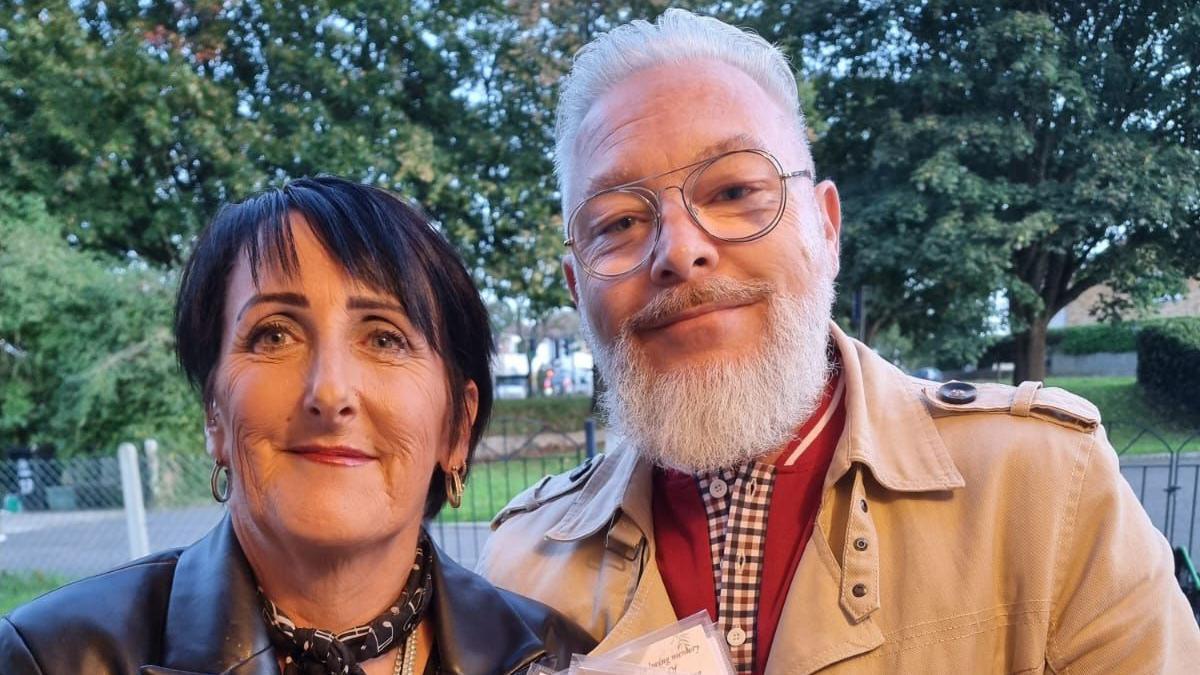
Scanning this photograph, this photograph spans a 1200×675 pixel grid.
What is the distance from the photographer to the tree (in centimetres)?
462

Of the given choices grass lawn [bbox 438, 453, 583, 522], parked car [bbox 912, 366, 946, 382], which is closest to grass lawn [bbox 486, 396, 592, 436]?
grass lawn [bbox 438, 453, 583, 522]

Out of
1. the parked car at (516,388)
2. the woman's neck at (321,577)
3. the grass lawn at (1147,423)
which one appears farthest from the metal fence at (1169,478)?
the parked car at (516,388)

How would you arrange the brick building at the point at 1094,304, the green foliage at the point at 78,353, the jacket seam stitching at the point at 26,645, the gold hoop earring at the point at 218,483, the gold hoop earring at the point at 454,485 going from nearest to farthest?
the jacket seam stitching at the point at 26,645 → the gold hoop earring at the point at 218,483 → the gold hoop earring at the point at 454,485 → the brick building at the point at 1094,304 → the green foliage at the point at 78,353

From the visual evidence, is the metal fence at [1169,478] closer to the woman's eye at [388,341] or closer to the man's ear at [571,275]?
the man's ear at [571,275]

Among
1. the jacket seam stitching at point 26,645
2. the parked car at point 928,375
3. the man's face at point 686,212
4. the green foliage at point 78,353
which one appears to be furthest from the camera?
the green foliage at point 78,353

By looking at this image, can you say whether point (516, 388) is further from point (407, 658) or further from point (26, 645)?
point (26, 645)

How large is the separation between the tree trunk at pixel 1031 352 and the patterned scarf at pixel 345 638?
185 inches

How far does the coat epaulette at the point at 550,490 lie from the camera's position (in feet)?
6.93

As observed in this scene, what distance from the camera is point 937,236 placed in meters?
7.56

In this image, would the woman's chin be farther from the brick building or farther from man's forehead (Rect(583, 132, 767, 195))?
the brick building

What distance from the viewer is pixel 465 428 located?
175 centimetres

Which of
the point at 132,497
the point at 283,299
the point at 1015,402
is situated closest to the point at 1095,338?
the point at 1015,402

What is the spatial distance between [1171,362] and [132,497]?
6.03m

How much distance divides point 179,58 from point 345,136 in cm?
197
